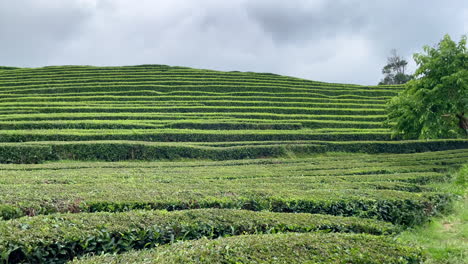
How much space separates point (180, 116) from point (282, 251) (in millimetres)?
24067

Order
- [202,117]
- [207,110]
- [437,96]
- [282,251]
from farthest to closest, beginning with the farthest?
[207,110] → [202,117] → [437,96] → [282,251]

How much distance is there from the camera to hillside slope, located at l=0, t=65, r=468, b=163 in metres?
20.2

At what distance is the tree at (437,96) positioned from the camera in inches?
666

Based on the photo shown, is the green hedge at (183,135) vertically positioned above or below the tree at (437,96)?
below

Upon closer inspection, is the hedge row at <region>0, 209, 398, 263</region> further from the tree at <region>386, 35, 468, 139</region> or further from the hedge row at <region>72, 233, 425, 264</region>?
the tree at <region>386, 35, 468, 139</region>

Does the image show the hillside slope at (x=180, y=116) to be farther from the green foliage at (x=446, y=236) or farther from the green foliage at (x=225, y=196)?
the green foliage at (x=446, y=236)

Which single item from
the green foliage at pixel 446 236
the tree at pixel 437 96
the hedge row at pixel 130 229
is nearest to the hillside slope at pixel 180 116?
the tree at pixel 437 96

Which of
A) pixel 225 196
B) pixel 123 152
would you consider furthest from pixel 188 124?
pixel 225 196

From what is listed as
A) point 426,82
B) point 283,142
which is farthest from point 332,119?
point 426,82

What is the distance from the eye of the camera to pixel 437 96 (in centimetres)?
1723

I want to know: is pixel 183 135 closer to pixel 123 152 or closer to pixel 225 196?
pixel 123 152

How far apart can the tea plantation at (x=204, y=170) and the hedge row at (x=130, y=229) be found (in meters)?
0.02

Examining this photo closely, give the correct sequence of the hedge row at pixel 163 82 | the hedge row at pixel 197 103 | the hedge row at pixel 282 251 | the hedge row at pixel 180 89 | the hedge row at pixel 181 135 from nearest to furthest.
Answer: the hedge row at pixel 282 251, the hedge row at pixel 181 135, the hedge row at pixel 197 103, the hedge row at pixel 180 89, the hedge row at pixel 163 82

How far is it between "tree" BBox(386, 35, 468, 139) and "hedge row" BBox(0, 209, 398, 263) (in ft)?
37.7
